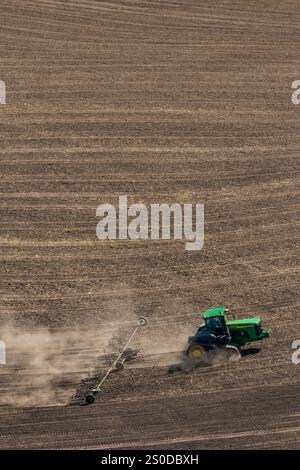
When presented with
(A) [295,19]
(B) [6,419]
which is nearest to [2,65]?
(A) [295,19]

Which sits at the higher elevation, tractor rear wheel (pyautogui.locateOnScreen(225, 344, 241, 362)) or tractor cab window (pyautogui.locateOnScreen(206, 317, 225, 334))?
tractor cab window (pyautogui.locateOnScreen(206, 317, 225, 334))

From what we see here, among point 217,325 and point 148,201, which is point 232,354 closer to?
point 217,325

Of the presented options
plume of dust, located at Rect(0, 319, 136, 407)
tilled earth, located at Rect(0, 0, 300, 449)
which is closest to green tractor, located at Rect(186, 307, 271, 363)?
tilled earth, located at Rect(0, 0, 300, 449)

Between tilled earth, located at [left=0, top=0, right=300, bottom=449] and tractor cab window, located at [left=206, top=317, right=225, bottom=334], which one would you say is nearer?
tilled earth, located at [left=0, top=0, right=300, bottom=449]

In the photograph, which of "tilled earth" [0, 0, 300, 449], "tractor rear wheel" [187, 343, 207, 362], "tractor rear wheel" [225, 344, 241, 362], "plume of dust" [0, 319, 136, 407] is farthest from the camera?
"tractor rear wheel" [225, 344, 241, 362]

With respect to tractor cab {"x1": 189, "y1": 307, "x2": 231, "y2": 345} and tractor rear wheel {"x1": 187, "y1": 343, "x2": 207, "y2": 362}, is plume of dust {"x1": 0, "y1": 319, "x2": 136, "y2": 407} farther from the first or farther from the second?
tractor cab {"x1": 189, "y1": 307, "x2": 231, "y2": 345}

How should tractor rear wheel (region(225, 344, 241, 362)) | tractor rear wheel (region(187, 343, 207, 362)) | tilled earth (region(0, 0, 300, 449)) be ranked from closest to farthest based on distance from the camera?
tilled earth (region(0, 0, 300, 449))
tractor rear wheel (region(187, 343, 207, 362))
tractor rear wheel (region(225, 344, 241, 362))

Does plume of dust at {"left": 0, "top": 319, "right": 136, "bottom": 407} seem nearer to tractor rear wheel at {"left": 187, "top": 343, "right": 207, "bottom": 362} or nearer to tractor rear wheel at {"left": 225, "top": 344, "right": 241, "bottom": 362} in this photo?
tractor rear wheel at {"left": 187, "top": 343, "right": 207, "bottom": 362}

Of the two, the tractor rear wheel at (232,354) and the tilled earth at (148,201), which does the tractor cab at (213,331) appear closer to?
the tractor rear wheel at (232,354)
